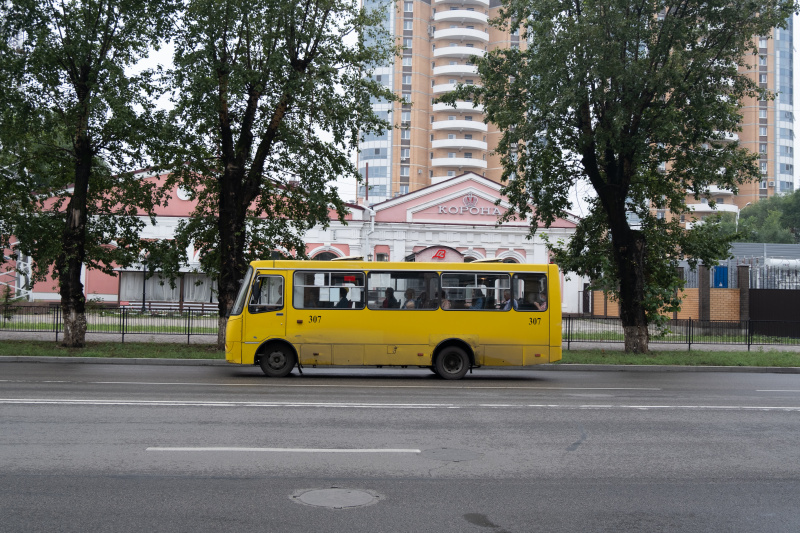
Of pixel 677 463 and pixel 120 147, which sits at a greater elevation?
pixel 120 147

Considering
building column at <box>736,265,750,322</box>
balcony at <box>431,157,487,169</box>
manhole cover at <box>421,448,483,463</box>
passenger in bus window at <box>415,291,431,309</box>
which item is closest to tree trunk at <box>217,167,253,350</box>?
passenger in bus window at <box>415,291,431,309</box>

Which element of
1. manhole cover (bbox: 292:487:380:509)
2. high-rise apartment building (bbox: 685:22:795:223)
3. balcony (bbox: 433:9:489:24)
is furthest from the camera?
high-rise apartment building (bbox: 685:22:795:223)

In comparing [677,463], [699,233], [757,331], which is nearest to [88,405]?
[677,463]

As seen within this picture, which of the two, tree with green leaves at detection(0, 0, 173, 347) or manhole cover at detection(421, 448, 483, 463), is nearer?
manhole cover at detection(421, 448, 483, 463)

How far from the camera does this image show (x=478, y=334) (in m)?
16.5

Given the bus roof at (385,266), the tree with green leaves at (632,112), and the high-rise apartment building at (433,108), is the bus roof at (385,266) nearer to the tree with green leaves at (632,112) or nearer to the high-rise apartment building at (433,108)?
the tree with green leaves at (632,112)

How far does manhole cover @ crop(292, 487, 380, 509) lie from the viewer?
5.80 meters

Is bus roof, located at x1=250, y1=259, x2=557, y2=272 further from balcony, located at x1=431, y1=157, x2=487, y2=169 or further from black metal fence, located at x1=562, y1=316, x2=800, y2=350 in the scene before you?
balcony, located at x1=431, y1=157, x2=487, y2=169

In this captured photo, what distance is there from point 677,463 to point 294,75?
52.7ft

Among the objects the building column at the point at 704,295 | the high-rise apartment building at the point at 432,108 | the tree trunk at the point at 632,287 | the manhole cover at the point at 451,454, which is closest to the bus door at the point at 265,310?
the manhole cover at the point at 451,454

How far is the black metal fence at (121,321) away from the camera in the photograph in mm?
24312

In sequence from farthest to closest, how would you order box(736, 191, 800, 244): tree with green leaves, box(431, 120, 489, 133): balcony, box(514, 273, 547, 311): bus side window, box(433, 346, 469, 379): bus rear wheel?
1. box(431, 120, 489, 133): balcony
2. box(736, 191, 800, 244): tree with green leaves
3. box(514, 273, 547, 311): bus side window
4. box(433, 346, 469, 379): bus rear wheel

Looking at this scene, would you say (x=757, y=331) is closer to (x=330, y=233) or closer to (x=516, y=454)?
(x=516, y=454)

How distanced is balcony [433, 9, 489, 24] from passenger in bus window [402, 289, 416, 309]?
77.4 metres
